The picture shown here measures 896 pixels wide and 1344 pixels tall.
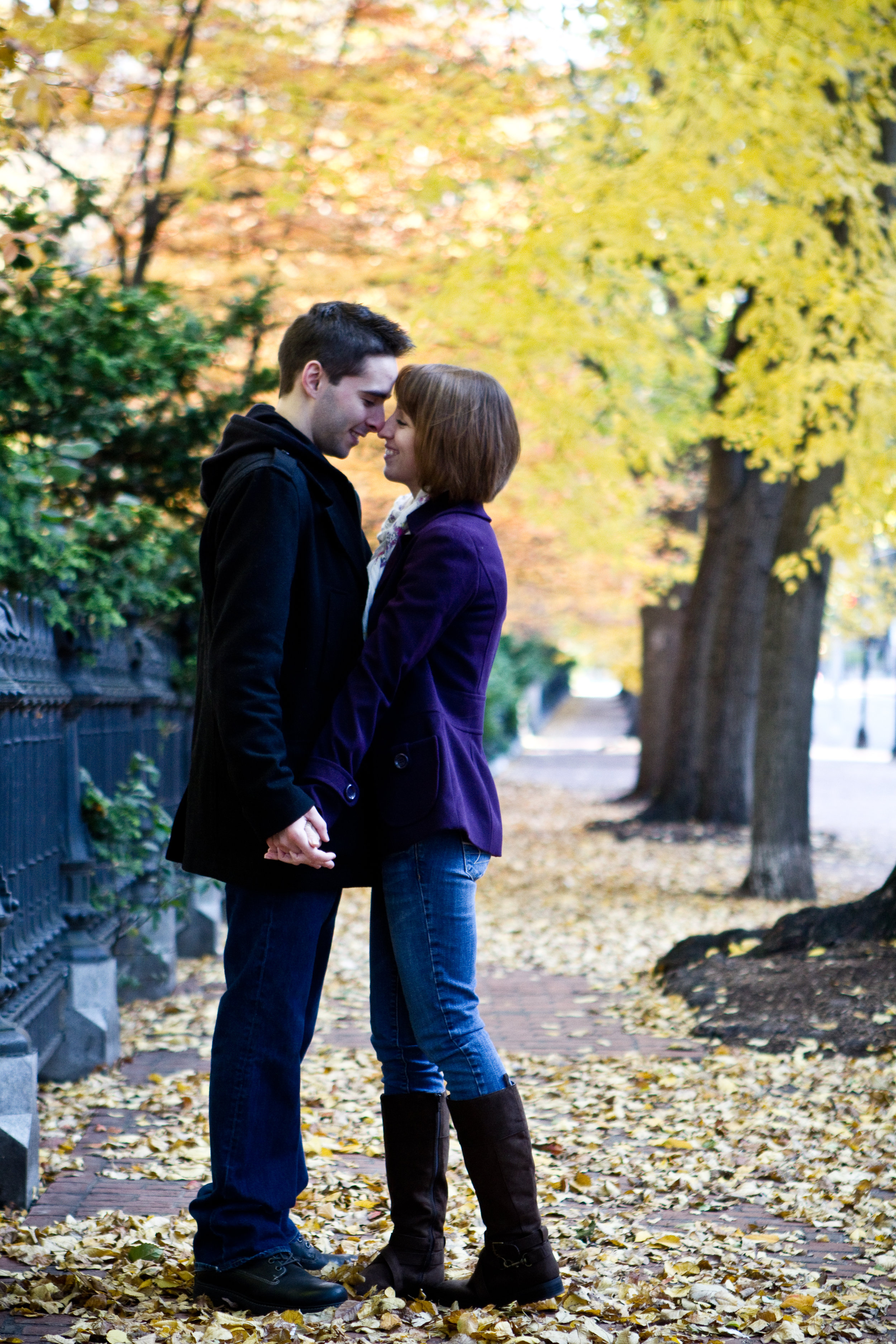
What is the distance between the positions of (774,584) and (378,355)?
7.02 meters

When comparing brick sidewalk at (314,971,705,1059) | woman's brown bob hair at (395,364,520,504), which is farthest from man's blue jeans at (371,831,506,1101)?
brick sidewalk at (314,971,705,1059)

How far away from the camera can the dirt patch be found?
5.57m

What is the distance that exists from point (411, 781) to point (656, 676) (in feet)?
54.7

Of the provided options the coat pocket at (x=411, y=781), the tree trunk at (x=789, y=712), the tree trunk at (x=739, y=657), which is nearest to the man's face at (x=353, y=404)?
the coat pocket at (x=411, y=781)

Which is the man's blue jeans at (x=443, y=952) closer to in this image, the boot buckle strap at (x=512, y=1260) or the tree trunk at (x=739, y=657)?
the boot buckle strap at (x=512, y=1260)

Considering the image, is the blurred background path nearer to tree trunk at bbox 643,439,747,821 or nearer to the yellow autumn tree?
tree trunk at bbox 643,439,747,821

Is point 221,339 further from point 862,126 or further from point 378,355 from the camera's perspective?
point 378,355

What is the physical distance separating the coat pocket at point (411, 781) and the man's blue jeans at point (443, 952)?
0.08 metres

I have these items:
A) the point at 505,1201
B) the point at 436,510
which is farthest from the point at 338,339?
the point at 505,1201

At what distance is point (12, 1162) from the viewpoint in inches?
145

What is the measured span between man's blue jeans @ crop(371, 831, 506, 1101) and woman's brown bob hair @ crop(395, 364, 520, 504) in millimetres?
775

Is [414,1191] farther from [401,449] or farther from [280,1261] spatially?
[401,449]

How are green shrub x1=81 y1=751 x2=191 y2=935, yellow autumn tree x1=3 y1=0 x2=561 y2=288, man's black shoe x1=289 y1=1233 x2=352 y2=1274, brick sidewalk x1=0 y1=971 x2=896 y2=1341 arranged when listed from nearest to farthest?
man's black shoe x1=289 y1=1233 x2=352 y2=1274, brick sidewalk x1=0 y1=971 x2=896 y2=1341, green shrub x1=81 y1=751 x2=191 y2=935, yellow autumn tree x1=3 y1=0 x2=561 y2=288

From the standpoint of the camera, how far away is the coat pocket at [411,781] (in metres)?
2.83
